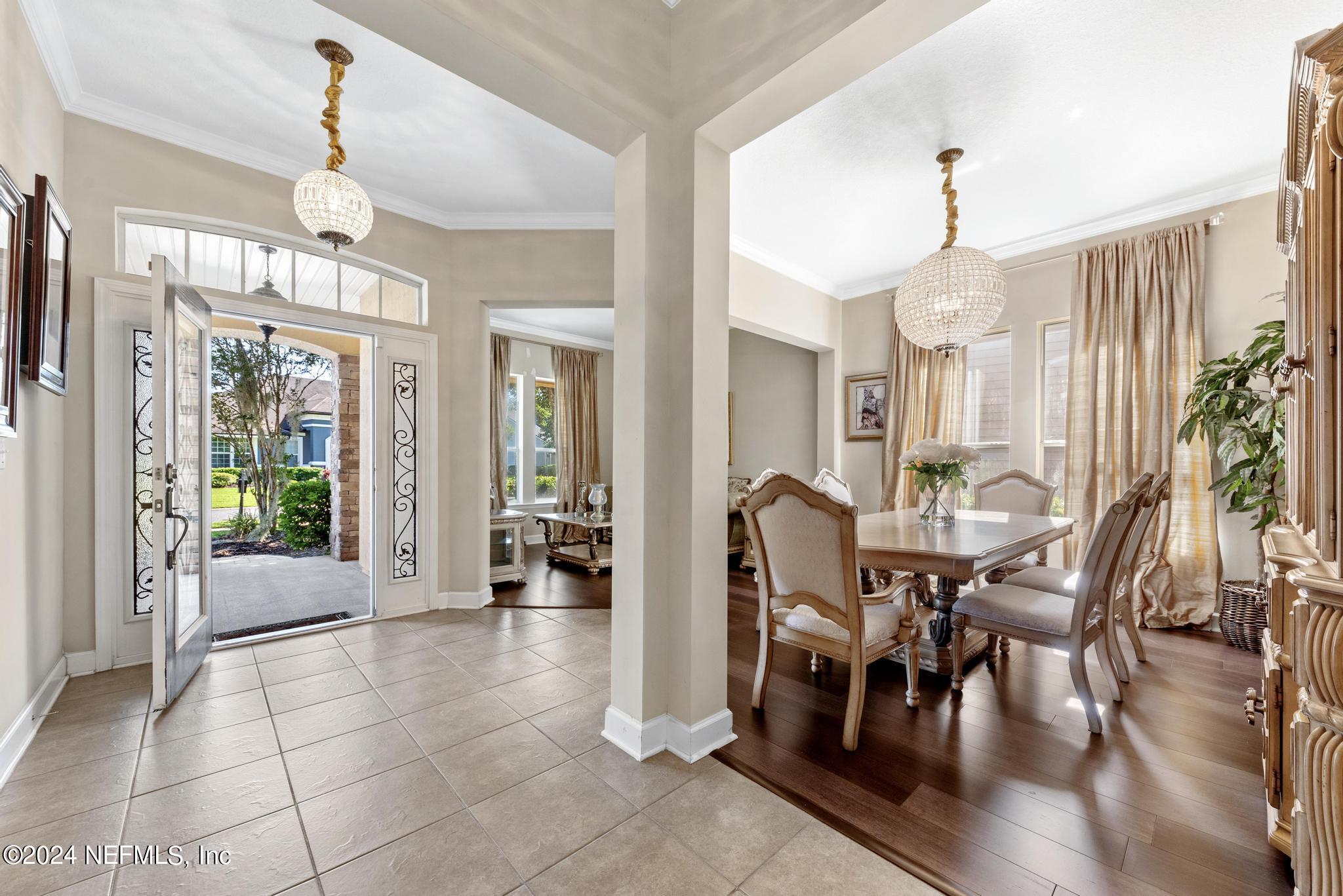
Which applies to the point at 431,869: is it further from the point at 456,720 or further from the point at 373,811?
the point at 456,720

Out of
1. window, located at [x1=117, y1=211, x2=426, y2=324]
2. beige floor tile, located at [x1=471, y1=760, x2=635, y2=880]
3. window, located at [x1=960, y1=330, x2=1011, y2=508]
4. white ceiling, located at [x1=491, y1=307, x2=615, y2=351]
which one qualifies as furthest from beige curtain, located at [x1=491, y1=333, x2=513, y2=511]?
window, located at [x1=960, y1=330, x2=1011, y2=508]

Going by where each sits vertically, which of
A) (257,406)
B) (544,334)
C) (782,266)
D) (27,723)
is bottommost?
(27,723)

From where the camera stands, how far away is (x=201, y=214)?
2998 millimetres

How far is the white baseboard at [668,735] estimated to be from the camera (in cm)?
199

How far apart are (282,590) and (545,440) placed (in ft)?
10.8

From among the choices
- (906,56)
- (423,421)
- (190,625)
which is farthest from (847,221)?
(190,625)

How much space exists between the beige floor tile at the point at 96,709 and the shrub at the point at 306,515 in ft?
15.0

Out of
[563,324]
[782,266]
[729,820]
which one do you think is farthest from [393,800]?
[563,324]

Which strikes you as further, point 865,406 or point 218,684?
point 865,406

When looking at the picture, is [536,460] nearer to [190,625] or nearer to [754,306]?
[754,306]

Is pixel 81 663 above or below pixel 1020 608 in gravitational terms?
below

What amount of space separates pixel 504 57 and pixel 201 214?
2497mm

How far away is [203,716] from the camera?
2.32 metres

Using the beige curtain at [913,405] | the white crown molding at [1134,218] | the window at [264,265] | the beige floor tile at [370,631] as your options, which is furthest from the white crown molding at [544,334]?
the beige floor tile at [370,631]
